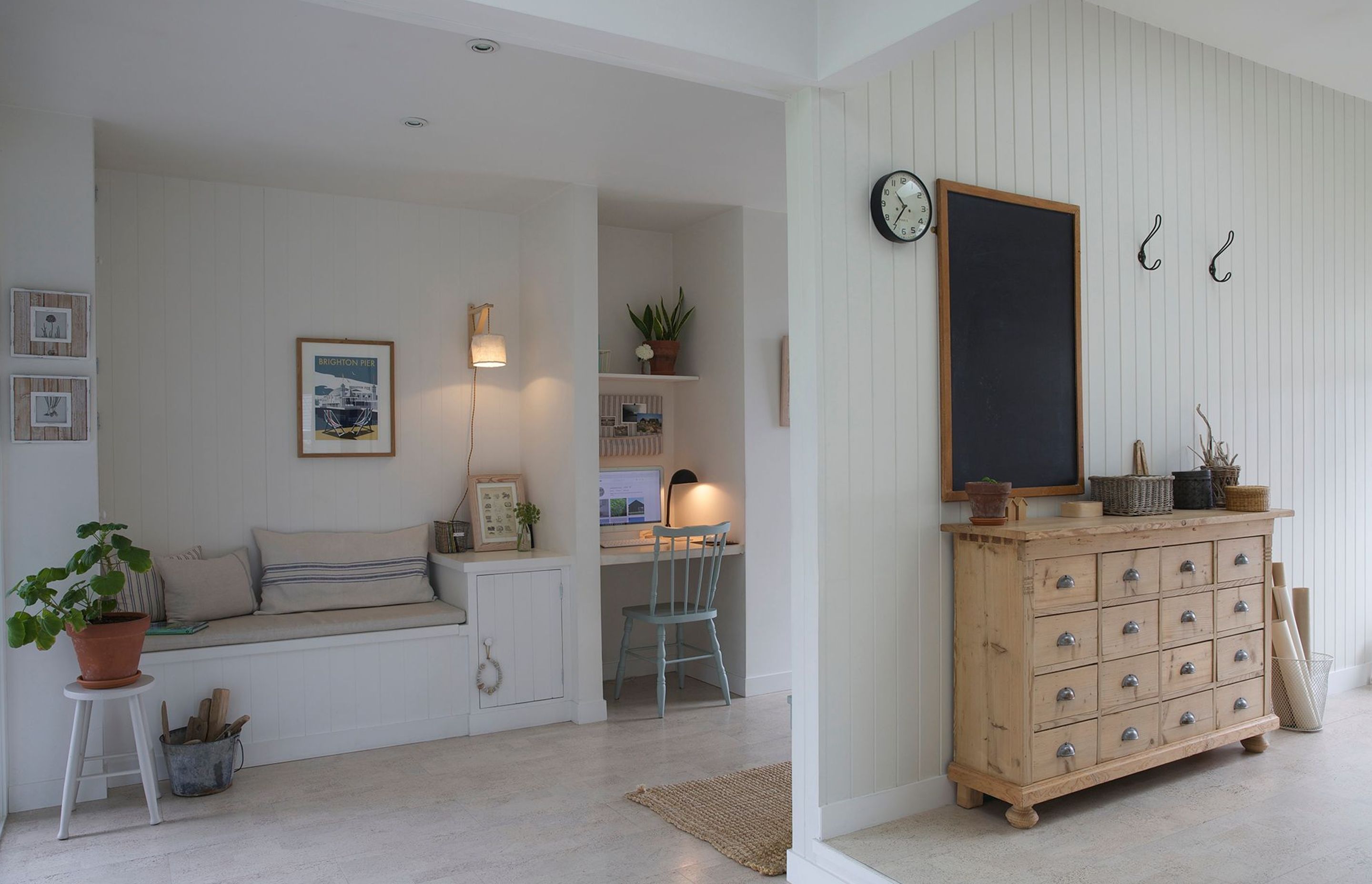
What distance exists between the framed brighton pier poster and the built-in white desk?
1.22 meters

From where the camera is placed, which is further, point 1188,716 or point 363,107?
point 363,107

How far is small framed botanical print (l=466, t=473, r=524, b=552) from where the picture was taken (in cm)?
495

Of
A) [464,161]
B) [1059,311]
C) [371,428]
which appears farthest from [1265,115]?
[371,428]

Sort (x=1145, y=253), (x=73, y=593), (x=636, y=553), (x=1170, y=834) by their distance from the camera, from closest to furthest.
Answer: (x=1170, y=834) → (x=73, y=593) → (x=1145, y=253) → (x=636, y=553)

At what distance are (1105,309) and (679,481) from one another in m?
2.46

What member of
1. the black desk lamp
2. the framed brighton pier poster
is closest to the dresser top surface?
the black desk lamp

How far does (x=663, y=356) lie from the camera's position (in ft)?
17.8

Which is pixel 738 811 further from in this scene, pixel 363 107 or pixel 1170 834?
pixel 363 107

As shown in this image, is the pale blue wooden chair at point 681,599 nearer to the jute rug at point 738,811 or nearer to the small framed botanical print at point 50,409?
the jute rug at point 738,811

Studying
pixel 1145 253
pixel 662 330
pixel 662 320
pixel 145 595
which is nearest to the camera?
pixel 1145 253

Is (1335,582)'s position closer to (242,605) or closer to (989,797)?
(989,797)

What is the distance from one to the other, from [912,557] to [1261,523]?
1.54 meters

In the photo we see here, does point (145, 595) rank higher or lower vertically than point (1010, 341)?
lower

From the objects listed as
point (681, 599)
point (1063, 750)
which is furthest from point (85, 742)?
point (1063, 750)
